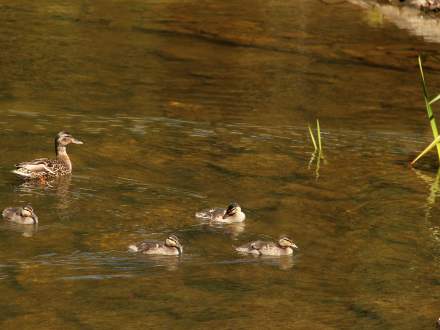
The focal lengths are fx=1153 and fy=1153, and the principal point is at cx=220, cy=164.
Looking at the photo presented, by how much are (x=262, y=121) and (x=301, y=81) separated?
12.5ft

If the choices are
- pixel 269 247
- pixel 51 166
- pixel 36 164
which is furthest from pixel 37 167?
pixel 269 247

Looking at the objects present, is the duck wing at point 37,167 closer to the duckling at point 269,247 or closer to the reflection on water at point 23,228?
the reflection on water at point 23,228

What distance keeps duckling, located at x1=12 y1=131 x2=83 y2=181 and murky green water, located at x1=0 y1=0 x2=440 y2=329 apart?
0.18 metres

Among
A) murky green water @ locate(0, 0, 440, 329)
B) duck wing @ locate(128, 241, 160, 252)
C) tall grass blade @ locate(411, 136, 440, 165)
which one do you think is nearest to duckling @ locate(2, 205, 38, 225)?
murky green water @ locate(0, 0, 440, 329)

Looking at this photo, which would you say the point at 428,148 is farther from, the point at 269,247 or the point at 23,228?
the point at 23,228

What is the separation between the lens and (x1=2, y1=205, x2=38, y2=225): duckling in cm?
1312

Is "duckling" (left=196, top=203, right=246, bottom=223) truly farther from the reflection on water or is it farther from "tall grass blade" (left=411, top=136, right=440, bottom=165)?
"tall grass blade" (left=411, top=136, right=440, bottom=165)

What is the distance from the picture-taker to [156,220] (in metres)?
14.1

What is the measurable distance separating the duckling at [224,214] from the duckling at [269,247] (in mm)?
875

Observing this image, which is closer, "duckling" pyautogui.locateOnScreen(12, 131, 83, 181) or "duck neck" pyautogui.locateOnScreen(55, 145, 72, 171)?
"duckling" pyautogui.locateOnScreen(12, 131, 83, 181)

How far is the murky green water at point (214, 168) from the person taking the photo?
38.7 feet

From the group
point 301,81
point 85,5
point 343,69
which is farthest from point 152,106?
point 85,5

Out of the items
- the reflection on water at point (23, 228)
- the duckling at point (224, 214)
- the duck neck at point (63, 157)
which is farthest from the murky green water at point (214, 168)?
the duck neck at point (63, 157)

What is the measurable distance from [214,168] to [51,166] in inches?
99.1
